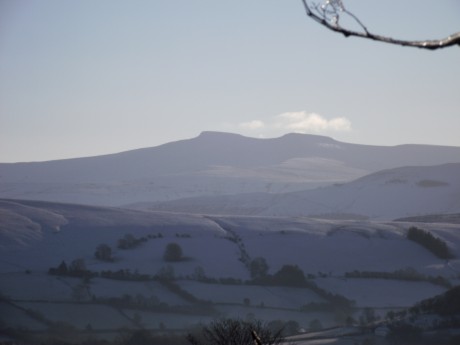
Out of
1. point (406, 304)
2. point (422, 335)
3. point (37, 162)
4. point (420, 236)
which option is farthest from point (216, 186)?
point (422, 335)

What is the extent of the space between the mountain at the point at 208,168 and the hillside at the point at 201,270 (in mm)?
42734

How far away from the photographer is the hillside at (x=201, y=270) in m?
26.8

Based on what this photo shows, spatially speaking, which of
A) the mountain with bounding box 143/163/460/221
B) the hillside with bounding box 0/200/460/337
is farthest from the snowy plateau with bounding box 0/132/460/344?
the mountain with bounding box 143/163/460/221

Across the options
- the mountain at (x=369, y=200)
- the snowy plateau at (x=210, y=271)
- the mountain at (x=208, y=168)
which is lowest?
Answer: the snowy plateau at (x=210, y=271)

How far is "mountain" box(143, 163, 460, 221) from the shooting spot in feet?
199

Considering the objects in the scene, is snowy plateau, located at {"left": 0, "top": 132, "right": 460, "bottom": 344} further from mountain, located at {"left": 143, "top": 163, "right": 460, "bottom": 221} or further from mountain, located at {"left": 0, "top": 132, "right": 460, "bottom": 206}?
mountain, located at {"left": 0, "top": 132, "right": 460, "bottom": 206}

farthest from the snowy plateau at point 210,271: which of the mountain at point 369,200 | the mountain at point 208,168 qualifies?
the mountain at point 208,168

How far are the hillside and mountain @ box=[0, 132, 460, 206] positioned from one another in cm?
Answer: 4273

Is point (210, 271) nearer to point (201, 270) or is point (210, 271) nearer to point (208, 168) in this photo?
point (201, 270)

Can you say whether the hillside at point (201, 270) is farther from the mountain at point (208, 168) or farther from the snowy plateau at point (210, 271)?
the mountain at point (208, 168)

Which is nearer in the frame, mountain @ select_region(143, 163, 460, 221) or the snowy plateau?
the snowy plateau

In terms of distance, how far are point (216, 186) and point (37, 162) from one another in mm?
47154

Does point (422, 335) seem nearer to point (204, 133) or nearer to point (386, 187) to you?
point (386, 187)

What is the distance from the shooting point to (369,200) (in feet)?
212
